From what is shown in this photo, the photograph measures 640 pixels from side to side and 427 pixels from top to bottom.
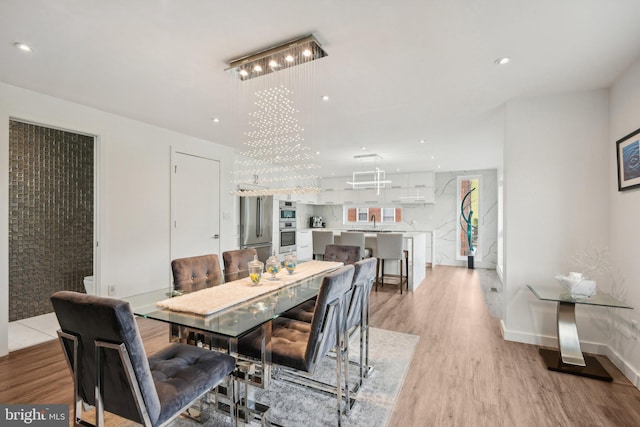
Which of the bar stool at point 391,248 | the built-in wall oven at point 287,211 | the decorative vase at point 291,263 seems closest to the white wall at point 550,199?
the bar stool at point 391,248

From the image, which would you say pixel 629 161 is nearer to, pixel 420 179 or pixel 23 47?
pixel 23 47

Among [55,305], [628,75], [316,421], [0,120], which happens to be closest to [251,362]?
[316,421]

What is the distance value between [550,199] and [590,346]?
1388 mm

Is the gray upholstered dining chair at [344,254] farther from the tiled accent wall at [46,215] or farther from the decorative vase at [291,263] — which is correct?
the tiled accent wall at [46,215]

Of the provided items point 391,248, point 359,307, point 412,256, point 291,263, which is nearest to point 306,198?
point 391,248

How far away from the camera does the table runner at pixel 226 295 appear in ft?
5.47

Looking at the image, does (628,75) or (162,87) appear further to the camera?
(162,87)

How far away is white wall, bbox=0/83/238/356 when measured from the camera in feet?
8.81

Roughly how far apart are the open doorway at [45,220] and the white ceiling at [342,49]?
4.15 feet

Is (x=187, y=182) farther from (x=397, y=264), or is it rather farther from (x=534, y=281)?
(x=534, y=281)

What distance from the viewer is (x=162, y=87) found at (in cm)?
271

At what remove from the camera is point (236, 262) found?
111 inches

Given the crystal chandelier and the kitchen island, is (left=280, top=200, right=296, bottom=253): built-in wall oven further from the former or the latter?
the crystal chandelier

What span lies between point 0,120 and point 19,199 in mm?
1392
